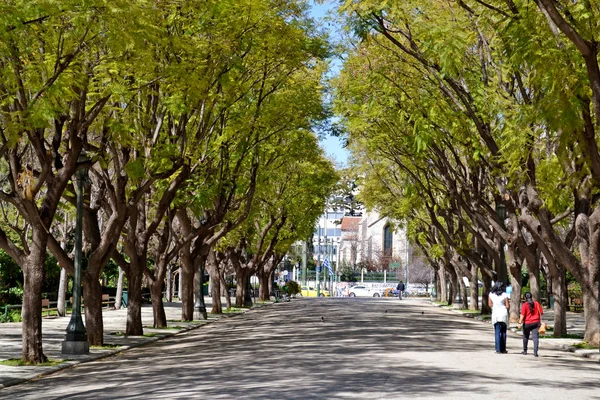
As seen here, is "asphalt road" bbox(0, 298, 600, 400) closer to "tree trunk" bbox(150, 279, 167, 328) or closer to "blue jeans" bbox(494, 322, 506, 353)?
"blue jeans" bbox(494, 322, 506, 353)

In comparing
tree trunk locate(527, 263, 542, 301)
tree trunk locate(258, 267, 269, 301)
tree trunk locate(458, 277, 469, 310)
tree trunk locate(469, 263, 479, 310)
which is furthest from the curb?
tree trunk locate(258, 267, 269, 301)

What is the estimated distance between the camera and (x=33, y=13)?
48.4ft

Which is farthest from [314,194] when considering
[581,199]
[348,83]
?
[581,199]

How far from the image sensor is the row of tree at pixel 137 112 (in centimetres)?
1712

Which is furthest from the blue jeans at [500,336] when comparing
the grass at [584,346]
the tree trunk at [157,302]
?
the tree trunk at [157,302]

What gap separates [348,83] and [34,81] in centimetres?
1380

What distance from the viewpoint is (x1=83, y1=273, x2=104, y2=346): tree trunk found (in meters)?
23.5

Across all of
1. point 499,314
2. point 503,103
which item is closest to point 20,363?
point 499,314

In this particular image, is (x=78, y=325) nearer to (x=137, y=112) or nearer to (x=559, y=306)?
(x=137, y=112)

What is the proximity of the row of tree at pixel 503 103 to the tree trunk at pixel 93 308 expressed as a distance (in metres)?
8.74

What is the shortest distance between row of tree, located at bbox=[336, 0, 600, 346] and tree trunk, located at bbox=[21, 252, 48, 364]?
321 inches

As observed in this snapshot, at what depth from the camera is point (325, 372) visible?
15773mm

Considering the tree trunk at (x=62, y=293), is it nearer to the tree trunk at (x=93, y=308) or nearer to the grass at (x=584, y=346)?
the tree trunk at (x=93, y=308)

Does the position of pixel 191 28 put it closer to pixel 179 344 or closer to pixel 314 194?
pixel 179 344
